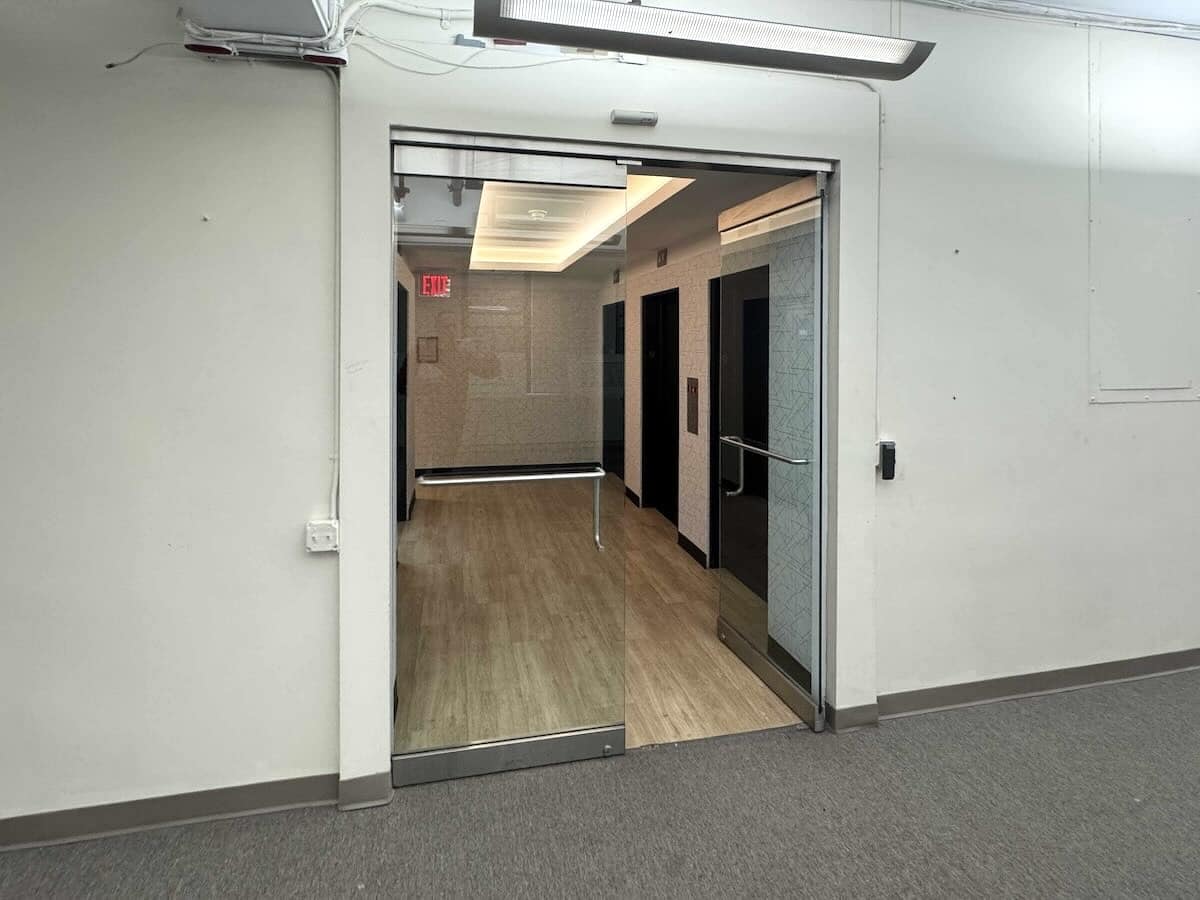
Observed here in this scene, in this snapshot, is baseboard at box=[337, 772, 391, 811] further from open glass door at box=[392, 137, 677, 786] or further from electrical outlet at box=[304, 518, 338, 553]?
electrical outlet at box=[304, 518, 338, 553]

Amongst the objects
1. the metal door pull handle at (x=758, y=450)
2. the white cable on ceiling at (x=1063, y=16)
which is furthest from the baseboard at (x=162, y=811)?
the white cable on ceiling at (x=1063, y=16)

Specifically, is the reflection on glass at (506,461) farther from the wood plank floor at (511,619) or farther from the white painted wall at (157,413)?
the white painted wall at (157,413)

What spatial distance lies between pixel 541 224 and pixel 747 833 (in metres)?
2.25

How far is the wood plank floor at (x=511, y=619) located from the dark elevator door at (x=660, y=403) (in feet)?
11.0

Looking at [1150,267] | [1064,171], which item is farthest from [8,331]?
[1150,267]

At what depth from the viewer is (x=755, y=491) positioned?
12.2 ft

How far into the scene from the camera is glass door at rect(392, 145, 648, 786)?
251 centimetres

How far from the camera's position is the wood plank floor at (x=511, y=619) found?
2.58 meters

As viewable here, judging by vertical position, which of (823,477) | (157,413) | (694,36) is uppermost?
(694,36)

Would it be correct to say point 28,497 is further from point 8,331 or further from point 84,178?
point 84,178

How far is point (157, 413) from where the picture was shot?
2.24 meters

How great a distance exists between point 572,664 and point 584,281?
1502mm

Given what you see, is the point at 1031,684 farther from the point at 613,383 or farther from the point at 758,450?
the point at 613,383

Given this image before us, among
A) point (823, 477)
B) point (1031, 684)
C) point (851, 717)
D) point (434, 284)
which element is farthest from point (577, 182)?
point (1031, 684)
